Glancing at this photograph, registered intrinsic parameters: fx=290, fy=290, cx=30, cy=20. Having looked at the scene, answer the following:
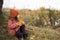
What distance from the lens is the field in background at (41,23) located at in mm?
9073

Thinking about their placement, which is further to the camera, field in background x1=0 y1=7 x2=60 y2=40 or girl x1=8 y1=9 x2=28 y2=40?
field in background x1=0 y1=7 x2=60 y2=40

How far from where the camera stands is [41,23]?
10156mm

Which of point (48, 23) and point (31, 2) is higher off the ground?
point (31, 2)

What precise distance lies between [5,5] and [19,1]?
2.81 feet

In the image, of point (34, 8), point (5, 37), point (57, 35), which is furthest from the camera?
point (34, 8)

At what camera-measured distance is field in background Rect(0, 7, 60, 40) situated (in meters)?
9.07

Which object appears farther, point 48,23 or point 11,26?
point 48,23

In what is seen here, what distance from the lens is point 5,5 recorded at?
400 inches

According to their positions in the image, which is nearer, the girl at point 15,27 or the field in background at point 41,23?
the girl at point 15,27

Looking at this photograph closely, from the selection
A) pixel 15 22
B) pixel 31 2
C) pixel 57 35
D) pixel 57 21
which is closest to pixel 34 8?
pixel 31 2

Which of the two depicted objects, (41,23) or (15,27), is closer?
(15,27)

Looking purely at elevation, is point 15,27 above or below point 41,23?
above

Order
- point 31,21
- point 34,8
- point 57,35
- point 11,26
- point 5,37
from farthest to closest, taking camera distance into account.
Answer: point 34,8, point 31,21, point 57,35, point 5,37, point 11,26

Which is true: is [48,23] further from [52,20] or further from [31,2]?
[31,2]
